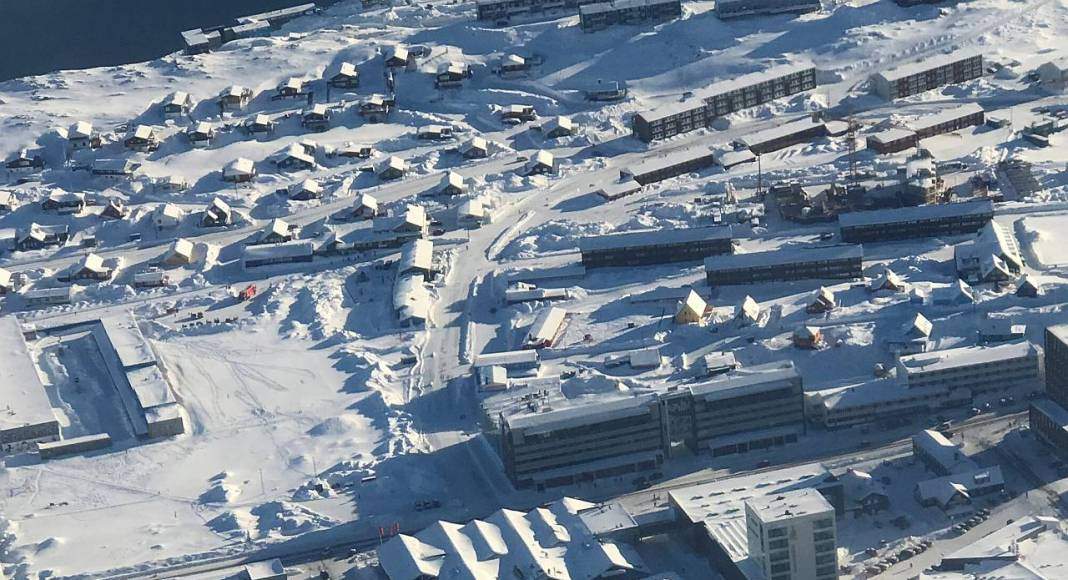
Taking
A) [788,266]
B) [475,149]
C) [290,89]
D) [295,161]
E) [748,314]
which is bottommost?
[748,314]

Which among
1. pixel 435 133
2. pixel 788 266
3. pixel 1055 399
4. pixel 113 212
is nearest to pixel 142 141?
pixel 113 212

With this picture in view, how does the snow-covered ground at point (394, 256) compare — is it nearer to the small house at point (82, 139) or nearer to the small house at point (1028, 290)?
the small house at point (1028, 290)

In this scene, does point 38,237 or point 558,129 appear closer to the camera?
point 38,237

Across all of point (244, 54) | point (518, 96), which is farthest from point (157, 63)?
point (518, 96)

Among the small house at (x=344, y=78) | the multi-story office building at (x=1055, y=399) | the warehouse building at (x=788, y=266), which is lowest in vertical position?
the multi-story office building at (x=1055, y=399)

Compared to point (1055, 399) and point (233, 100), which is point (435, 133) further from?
point (1055, 399)

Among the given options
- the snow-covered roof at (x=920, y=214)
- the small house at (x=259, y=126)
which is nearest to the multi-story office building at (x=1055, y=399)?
the snow-covered roof at (x=920, y=214)
